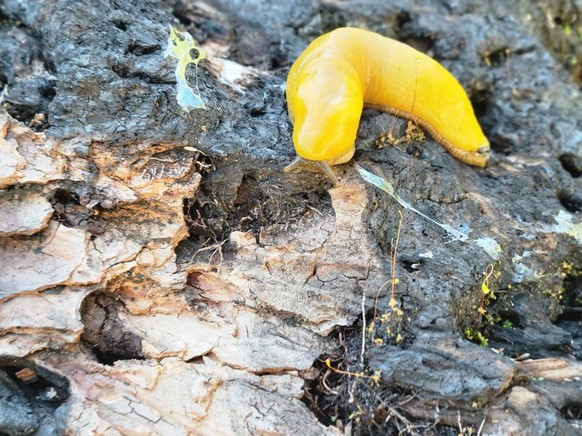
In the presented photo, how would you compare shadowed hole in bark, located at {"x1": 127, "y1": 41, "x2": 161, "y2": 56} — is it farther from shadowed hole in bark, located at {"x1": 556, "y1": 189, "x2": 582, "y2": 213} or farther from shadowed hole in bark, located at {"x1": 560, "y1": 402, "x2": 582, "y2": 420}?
shadowed hole in bark, located at {"x1": 560, "y1": 402, "x2": 582, "y2": 420}

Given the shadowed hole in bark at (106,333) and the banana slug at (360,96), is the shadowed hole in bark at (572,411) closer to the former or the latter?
the banana slug at (360,96)

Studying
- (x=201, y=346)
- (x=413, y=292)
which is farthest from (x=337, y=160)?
(x=201, y=346)

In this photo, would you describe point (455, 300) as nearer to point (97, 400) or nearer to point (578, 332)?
point (578, 332)

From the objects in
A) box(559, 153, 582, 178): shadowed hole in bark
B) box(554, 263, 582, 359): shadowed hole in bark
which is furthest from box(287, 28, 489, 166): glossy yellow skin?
box(554, 263, 582, 359): shadowed hole in bark

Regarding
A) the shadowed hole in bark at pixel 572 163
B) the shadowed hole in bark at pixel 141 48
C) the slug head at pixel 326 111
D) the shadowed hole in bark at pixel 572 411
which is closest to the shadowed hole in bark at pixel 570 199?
the shadowed hole in bark at pixel 572 163

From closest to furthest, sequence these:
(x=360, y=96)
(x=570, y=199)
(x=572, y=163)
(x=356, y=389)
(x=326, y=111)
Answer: (x=356, y=389) < (x=326, y=111) < (x=360, y=96) < (x=570, y=199) < (x=572, y=163)

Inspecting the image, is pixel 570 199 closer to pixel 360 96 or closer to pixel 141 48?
pixel 360 96

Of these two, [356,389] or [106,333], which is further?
[106,333]

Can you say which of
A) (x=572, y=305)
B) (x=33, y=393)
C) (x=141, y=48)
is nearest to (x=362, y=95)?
(x=141, y=48)
